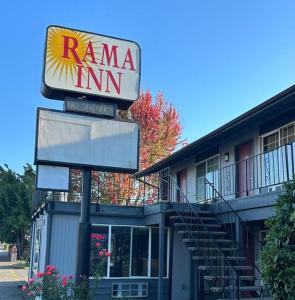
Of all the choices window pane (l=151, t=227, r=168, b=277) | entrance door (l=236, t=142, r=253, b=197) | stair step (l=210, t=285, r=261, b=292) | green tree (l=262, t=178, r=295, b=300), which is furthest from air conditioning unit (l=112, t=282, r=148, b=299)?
green tree (l=262, t=178, r=295, b=300)

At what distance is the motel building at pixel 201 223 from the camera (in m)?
10.4

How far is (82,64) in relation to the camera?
7.13 metres

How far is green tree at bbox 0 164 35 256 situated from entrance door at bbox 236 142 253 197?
23.6 m

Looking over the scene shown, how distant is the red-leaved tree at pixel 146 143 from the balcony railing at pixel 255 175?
10951mm

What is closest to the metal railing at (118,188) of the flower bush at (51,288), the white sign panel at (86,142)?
the white sign panel at (86,142)

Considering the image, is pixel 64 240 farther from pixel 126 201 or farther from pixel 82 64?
pixel 126 201

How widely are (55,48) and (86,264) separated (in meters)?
3.29

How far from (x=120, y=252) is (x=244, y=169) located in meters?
4.40

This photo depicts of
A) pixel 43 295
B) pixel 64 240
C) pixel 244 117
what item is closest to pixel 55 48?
pixel 43 295

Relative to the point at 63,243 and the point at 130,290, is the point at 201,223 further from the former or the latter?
the point at 63,243

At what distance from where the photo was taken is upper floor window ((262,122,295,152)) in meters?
11.2

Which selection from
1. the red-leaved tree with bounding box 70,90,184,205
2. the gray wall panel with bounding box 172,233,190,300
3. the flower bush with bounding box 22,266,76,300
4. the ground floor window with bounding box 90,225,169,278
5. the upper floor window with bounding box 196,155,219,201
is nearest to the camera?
the flower bush with bounding box 22,266,76,300

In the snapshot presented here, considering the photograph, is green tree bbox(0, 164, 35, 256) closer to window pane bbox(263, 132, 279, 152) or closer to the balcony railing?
the balcony railing

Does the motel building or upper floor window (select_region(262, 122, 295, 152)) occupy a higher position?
upper floor window (select_region(262, 122, 295, 152))
